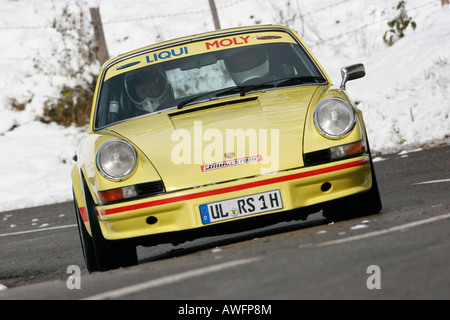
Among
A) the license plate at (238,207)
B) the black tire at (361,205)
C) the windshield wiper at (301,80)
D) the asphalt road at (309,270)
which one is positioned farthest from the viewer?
the windshield wiper at (301,80)

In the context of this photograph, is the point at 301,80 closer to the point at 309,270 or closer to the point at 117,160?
the point at 117,160

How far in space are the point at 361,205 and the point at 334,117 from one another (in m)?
0.69

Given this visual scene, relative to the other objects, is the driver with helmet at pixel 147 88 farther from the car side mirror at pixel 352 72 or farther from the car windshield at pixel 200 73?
the car side mirror at pixel 352 72

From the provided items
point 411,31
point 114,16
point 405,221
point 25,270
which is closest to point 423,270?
point 405,221

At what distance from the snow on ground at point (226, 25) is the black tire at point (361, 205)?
21.8ft

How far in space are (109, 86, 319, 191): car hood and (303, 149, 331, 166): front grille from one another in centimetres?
4

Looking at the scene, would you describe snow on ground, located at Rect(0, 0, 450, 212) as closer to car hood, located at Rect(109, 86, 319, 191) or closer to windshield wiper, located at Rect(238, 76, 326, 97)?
windshield wiper, located at Rect(238, 76, 326, 97)

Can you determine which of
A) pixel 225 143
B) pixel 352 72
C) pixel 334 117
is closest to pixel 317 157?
pixel 334 117

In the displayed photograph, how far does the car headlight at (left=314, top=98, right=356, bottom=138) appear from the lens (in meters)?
5.43

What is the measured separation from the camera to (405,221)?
502cm

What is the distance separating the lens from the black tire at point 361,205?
5699 mm

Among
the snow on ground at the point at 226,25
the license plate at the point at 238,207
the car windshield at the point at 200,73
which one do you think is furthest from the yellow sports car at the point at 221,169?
the snow on ground at the point at 226,25

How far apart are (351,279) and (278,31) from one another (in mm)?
3689
